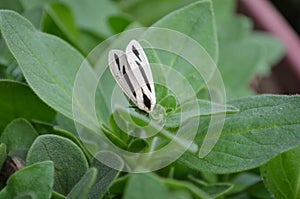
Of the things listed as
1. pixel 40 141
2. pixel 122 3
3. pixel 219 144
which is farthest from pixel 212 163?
pixel 122 3

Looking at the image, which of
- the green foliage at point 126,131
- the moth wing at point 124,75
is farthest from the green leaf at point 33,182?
the moth wing at point 124,75

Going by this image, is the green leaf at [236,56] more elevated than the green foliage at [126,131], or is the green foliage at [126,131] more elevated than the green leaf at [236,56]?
the green foliage at [126,131]

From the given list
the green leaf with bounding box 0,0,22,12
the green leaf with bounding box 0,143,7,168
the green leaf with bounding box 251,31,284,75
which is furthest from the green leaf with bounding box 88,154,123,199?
the green leaf with bounding box 251,31,284,75

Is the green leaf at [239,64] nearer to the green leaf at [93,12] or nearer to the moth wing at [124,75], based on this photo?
the green leaf at [93,12]

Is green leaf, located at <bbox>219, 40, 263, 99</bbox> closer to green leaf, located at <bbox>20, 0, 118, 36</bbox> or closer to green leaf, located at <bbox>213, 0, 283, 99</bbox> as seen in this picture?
green leaf, located at <bbox>213, 0, 283, 99</bbox>

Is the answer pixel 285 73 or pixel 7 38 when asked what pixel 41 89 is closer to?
pixel 7 38

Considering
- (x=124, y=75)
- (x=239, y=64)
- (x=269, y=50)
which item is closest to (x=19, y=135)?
(x=124, y=75)
